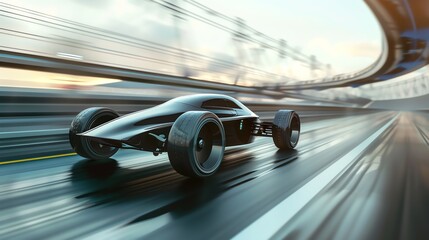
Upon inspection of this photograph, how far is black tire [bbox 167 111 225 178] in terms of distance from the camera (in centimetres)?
298

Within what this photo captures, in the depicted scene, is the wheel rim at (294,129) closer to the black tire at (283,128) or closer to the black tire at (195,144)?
the black tire at (283,128)

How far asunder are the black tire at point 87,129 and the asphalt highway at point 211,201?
5.8 inches

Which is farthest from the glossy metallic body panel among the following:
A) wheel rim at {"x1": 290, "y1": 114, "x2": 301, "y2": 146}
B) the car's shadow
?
wheel rim at {"x1": 290, "y1": 114, "x2": 301, "y2": 146}

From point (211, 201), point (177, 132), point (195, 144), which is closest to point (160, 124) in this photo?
point (177, 132)

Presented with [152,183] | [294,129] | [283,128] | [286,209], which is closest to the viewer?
[286,209]

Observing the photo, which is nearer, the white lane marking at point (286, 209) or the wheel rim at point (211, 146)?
the white lane marking at point (286, 209)

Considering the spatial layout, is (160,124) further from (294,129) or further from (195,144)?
(294,129)

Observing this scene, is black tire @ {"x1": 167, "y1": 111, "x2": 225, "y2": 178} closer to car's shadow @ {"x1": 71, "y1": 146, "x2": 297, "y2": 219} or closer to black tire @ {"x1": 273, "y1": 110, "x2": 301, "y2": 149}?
car's shadow @ {"x1": 71, "y1": 146, "x2": 297, "y2": 219}

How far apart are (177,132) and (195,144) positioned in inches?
8.1

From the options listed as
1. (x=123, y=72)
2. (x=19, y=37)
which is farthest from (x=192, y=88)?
(x=19, y=37)

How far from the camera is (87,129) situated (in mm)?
3771

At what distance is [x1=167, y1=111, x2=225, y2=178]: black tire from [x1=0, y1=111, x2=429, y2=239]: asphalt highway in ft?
0.57

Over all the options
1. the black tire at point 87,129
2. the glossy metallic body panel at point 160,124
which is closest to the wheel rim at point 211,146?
the glossy metallic body panel at point 160,124

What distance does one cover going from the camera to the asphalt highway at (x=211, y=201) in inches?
84.7
